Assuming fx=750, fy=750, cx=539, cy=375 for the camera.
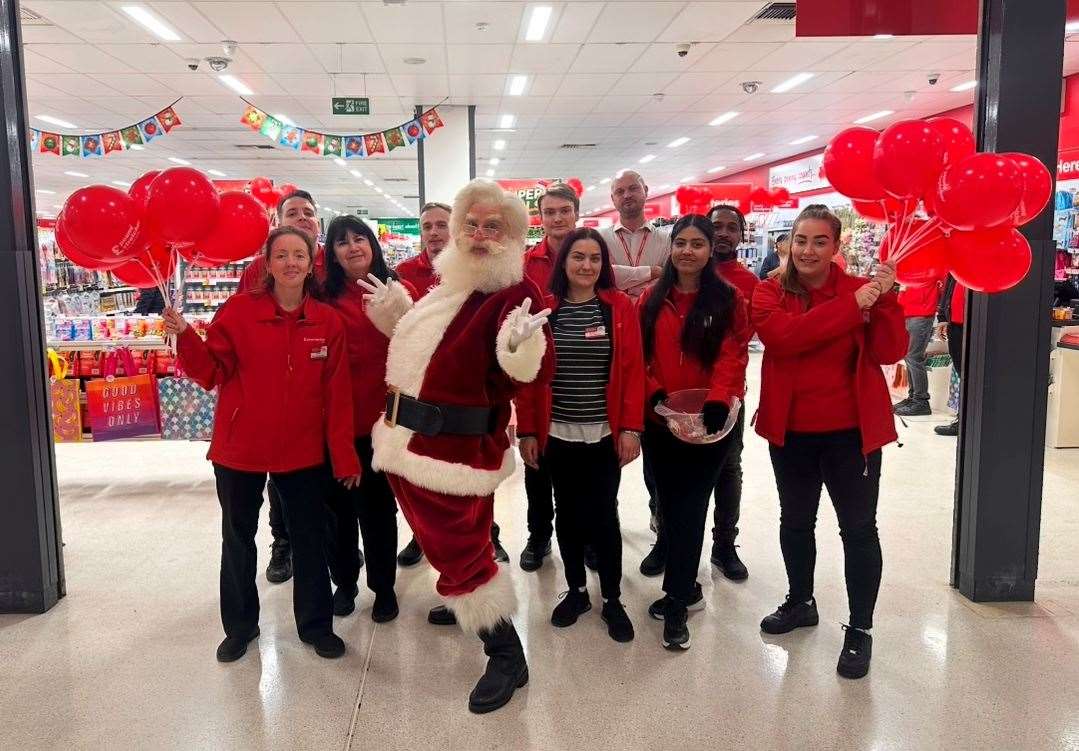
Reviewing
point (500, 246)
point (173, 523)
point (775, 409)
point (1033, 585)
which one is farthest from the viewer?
point (173, 523)

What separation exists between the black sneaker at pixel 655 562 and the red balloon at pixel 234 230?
205cm

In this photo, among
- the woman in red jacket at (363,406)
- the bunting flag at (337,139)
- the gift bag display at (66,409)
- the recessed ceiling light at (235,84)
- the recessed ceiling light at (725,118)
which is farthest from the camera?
the recessed ceiling light at (725,118)

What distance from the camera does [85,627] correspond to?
2.75m

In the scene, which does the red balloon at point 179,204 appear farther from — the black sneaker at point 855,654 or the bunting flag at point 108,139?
the bunting flag at point 108,139

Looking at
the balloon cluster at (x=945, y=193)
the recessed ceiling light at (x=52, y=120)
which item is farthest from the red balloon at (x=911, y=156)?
the recessed ceiling light at (x=52, y=120)

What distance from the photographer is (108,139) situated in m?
6.57

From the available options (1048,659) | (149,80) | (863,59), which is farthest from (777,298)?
(149,80)

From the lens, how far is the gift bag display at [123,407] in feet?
14.8

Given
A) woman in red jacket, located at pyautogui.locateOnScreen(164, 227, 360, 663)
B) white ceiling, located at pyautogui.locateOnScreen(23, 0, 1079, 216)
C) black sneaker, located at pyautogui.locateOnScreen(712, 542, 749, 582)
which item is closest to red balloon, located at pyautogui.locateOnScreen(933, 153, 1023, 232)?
black sneaker, located at pyautogui.locateOnScreen(712, 542, 749, 582)

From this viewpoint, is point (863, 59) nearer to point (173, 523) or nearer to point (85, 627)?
point (173, 523)

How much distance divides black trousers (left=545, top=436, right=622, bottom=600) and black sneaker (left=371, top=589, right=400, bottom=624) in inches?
27.2

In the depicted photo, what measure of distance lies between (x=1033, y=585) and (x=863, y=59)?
6.73 meters

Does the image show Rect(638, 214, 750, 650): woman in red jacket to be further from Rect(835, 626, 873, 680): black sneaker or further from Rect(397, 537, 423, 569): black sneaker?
Rect(397, 537, 423, 569): black sneaker

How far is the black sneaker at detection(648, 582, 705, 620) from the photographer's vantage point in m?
2.75
